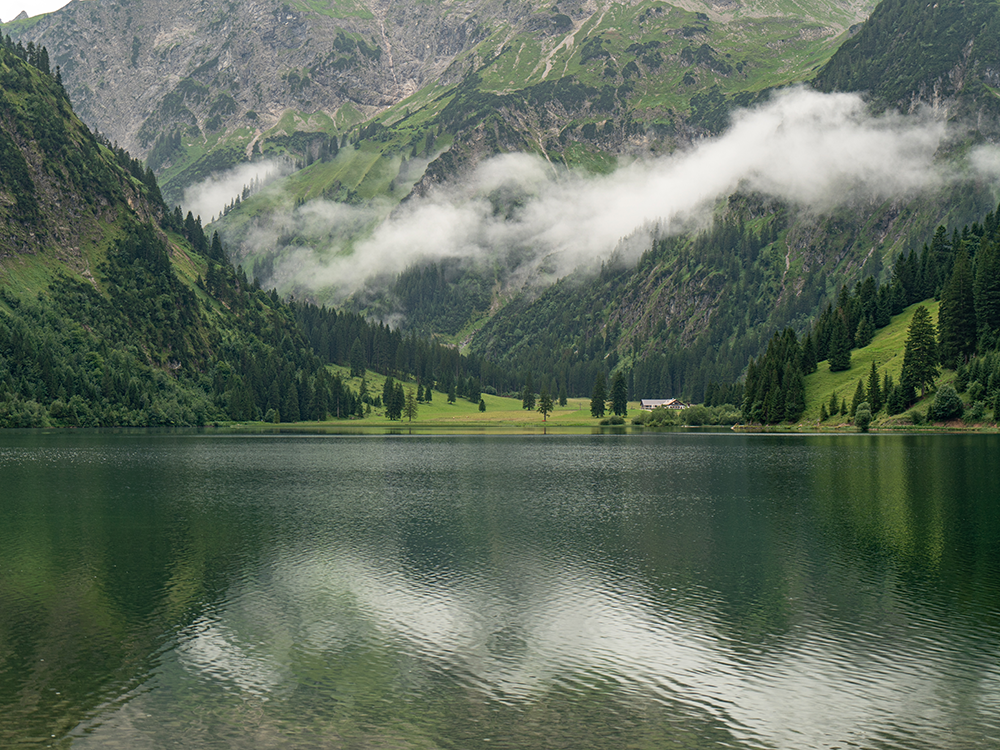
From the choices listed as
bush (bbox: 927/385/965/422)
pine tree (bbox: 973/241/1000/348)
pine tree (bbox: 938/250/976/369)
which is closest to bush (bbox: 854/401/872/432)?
bush (bbox: 927/385/965/422)

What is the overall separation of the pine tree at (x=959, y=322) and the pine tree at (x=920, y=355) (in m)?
3.90

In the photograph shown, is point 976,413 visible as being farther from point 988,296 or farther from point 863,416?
point 988,296

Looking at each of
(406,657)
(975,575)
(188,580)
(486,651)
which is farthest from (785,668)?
(188,580)

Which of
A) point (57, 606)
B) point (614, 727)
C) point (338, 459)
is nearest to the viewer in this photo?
point (614, 727)

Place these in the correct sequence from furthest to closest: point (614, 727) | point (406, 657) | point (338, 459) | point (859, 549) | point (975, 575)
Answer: point (338, 459) → point (859, 549) → point (975, 575) → point (406, 657) → point (614, 727)

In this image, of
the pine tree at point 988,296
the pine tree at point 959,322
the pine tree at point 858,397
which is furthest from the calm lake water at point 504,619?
the pine tree at point 988,296

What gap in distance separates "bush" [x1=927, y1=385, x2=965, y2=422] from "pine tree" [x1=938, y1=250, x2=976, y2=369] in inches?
574

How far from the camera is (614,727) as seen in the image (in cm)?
2602

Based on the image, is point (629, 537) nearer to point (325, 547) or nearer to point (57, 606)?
point (325, 547)

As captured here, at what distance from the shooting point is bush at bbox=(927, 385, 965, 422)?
174 metres

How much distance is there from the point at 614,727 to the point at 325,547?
34620mm

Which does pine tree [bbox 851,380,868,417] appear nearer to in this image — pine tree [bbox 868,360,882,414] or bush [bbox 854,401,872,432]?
pine tree [bbox 868,360,882,414]

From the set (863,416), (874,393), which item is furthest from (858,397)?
(863,416)

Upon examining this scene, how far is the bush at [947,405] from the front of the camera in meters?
174
